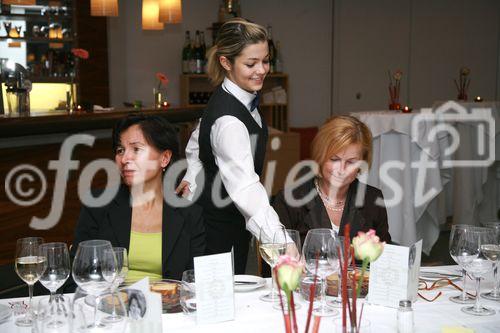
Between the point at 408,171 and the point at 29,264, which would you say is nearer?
the point at 29,264

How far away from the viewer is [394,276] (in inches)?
70.3

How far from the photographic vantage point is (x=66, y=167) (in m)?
4.40

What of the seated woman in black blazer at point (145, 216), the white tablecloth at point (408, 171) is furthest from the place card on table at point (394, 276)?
the white tablecloth at point (408, 171)

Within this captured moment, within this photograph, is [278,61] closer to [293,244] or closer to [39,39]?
[39,39]

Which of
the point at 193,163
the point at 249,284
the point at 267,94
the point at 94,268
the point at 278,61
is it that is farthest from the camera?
the point at 278,61

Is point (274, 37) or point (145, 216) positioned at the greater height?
point (274, 37)

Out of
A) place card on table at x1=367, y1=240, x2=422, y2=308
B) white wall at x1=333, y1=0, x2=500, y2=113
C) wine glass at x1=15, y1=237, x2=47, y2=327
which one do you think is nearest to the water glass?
wine glass at x1=15, y1=237, x2=47, y2=327

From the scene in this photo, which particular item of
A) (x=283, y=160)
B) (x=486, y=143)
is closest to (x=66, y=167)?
(x=283, y=160)

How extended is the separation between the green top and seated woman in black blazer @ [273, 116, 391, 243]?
1.68ft

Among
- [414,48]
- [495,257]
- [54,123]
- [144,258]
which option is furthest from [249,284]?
[414,48]

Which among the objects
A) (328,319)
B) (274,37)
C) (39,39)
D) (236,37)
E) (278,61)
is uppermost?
(274,37)

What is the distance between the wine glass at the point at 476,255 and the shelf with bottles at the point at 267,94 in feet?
17.7

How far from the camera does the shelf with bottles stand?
283 inches

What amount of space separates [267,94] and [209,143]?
497 centimetres
